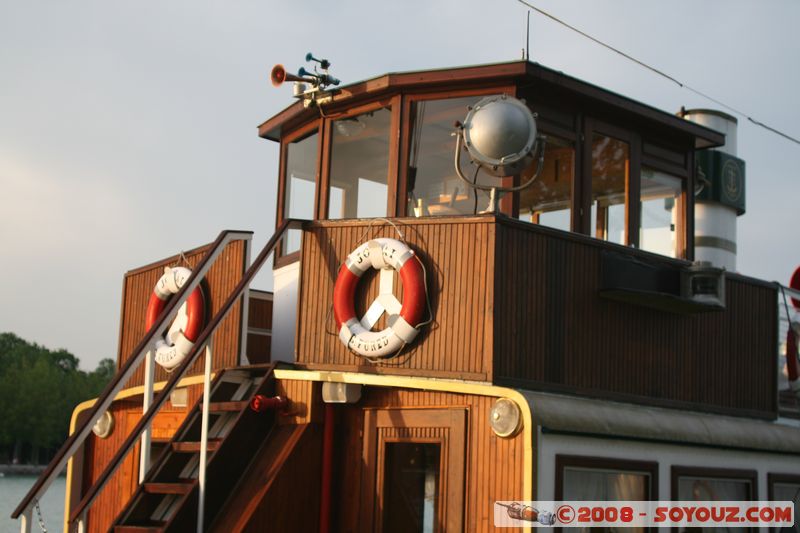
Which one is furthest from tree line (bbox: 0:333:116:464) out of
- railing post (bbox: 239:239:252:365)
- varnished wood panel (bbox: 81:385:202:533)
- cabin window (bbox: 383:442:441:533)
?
cabin window (bbox: 383:442:441:533)

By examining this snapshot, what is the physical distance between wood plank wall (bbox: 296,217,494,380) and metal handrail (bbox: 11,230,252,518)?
2.62ft

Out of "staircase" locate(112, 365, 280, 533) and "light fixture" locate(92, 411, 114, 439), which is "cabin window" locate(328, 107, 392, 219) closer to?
"staircase" locate(112, 365, 280, 533)

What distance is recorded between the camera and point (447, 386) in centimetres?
774

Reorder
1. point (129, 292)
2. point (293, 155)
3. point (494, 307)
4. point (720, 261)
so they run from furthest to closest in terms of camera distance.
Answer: point (720, 261), point (129, 292), point (293, 155), point (494, 307)

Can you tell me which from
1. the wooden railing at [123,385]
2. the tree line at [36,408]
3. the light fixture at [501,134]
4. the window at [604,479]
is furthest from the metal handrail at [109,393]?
the tree line at [36,408]

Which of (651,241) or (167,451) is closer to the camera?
(167,451)

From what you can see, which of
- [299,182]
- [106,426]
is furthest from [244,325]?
[106,426]

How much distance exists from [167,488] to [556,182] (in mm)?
3942

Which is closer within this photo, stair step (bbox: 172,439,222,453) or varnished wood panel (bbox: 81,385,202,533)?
stair step (bbox: 172,439,222,453)

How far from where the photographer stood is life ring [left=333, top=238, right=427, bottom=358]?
26.6 ft

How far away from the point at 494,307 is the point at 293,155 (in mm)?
3391

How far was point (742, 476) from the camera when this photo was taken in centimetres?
898

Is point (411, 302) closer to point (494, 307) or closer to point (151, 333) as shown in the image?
point (494, 307)

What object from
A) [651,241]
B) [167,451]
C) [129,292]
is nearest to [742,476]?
[651,241]
